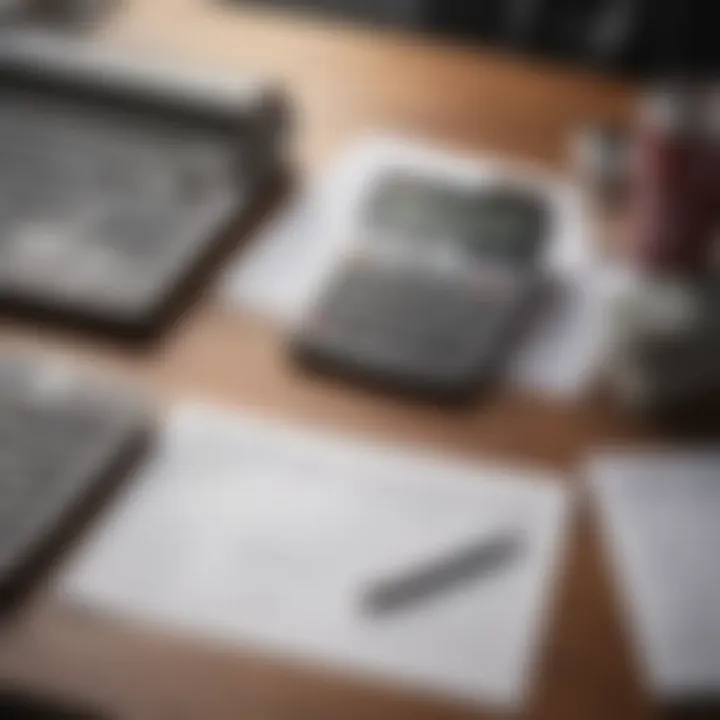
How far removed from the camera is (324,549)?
97 cm

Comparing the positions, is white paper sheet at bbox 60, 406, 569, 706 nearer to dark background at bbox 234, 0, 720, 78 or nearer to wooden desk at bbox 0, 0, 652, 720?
wooden desk at bbox 0, 0, 652, 720

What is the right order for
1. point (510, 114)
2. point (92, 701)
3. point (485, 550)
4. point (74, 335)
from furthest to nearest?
point (510, 114)
point (74, 335)
point (485, 550)
point (92, 701)

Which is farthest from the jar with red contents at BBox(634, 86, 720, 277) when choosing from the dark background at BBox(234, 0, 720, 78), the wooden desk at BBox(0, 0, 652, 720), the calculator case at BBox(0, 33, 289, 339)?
the dark background at BBox(234, 0, 720, 78)

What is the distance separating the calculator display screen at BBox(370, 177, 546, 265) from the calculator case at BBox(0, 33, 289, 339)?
109mm

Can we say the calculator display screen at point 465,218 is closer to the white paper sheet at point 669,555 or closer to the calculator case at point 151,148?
the calculator case at point 151,148

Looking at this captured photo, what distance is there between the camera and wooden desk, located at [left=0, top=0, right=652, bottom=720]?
2.85 feet

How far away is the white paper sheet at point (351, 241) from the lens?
115 centimetres

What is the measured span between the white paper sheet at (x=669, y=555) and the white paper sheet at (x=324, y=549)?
0.04 m

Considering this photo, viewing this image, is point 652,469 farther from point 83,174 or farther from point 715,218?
point 83,174

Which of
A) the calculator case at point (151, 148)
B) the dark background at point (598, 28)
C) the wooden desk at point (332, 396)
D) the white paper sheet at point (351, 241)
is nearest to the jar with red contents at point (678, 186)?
the white paper sheet at point (351, 241)

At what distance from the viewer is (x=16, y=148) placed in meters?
1.34

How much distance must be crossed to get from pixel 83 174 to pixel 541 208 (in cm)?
38

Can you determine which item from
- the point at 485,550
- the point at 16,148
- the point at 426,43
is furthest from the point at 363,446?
the point at 426,43

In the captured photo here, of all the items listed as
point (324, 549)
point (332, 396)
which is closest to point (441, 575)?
point (324, 549)
